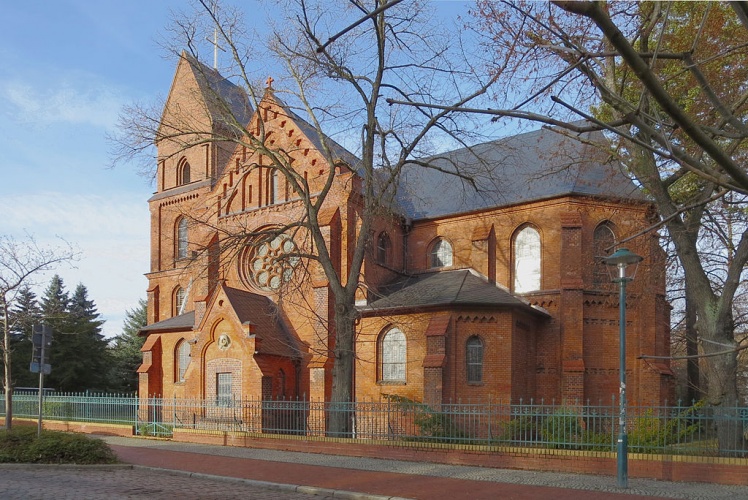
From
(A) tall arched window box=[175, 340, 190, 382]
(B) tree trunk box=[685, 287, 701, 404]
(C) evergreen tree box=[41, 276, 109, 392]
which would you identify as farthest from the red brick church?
(C) evergreen tree box=[41, 276, 109, 392]

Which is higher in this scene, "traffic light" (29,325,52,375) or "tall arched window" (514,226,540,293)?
"tall arched window" (514,226,540,293)

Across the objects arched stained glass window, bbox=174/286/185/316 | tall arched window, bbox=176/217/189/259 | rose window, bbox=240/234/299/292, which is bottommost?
arched stained glass window, bbox=174/286/185/316

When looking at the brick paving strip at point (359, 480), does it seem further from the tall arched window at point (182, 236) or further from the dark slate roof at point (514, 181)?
the tall arched window at point (182, 236)

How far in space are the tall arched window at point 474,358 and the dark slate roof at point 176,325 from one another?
12218 millimetres

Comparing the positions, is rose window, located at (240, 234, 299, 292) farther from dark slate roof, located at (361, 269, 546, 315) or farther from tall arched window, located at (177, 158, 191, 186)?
tall arched window, located at (177, 158, 191, 186)

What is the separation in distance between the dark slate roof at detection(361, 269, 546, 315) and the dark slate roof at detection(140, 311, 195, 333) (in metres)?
8.85

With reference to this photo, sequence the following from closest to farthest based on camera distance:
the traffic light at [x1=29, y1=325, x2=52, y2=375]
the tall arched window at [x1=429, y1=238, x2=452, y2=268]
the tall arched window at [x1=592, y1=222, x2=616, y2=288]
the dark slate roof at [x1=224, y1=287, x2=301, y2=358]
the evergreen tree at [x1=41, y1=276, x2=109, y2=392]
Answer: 1. the traffic light at [x1=29, y1=325, x2=52, y2=375]
2. the tall arched window at [x1=592, y1=222, x2=616, y2=288]
3. the dark slate roof at [x1=224, y1=287, x2=301, y2=358]
4. the tall arched window at [x1=429, y1=238, x2=452, y2=268]
5. the evergreen tree at [x1=41, y1=276, x2=109, y2=392]

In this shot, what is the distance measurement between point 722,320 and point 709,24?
6784mm

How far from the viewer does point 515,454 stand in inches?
533

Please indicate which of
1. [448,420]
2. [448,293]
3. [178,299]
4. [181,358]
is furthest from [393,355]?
[178,299]

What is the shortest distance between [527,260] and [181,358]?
51.1ft

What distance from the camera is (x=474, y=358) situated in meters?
22.4

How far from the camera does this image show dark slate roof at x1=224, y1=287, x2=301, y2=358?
23.4 meters

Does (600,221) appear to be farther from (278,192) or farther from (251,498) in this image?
(251,498)
